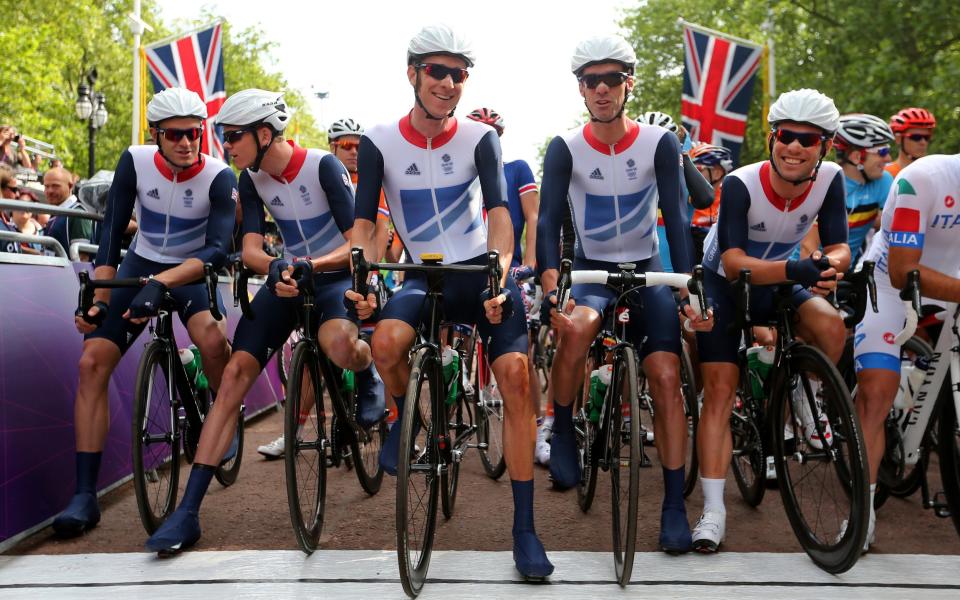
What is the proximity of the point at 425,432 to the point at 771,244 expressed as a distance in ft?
7.16

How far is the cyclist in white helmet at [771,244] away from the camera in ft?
17.7

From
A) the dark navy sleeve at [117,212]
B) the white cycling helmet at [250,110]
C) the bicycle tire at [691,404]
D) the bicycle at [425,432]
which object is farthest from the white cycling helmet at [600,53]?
the dark navy sleeve at [117,212]

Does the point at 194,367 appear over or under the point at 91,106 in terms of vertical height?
under

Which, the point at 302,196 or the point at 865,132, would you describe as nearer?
the point at 302,196

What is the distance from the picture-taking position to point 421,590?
183 inches

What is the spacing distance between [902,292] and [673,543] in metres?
1.63

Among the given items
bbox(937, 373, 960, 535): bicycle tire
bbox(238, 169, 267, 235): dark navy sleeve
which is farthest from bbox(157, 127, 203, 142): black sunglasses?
bbox(937, 373, 960, 535): bicycle tire

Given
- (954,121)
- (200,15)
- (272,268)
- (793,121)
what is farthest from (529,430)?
(200,15)

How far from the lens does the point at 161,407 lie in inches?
237

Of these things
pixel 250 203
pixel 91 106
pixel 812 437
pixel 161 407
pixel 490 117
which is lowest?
pixel 161 407

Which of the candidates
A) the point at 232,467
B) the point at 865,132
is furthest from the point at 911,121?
the point at 232,467

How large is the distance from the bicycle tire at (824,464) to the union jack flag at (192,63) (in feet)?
42.7

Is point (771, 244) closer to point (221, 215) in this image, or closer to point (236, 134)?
point (236, 134)

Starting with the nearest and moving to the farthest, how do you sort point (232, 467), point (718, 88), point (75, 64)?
point (232, 467), point (718, 88), point (75, 64)
